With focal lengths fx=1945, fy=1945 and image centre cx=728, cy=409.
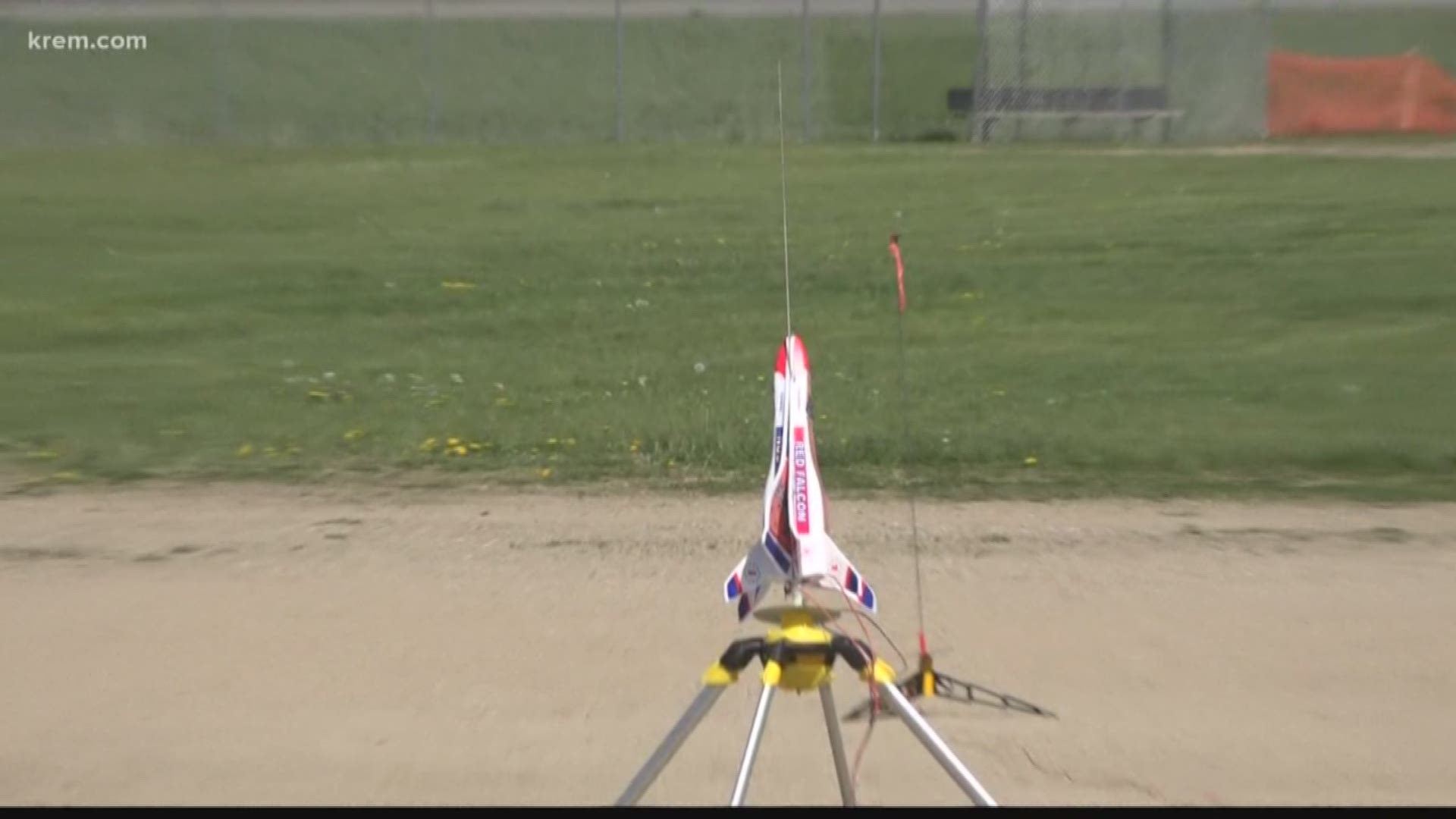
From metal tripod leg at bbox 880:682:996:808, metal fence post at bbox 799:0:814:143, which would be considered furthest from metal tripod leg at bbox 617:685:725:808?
metal fence post at bbox 799:0:814:143

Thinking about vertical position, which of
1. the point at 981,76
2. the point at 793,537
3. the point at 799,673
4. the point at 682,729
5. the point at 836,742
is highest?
the point at 981,76

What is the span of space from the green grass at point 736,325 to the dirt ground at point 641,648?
107 cm

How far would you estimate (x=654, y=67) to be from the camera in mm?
39156

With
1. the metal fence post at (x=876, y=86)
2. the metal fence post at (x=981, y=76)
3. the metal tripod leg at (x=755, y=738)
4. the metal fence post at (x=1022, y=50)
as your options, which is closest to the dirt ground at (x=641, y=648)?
the metal tripod leg at (x=755, y=738)

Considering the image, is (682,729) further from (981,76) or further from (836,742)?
(981,76)

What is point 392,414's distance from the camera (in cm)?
1241

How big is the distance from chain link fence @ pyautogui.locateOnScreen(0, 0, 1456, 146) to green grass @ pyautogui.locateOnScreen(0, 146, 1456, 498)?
7273mm

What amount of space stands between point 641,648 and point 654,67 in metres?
32.6

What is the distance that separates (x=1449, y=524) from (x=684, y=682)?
460cm

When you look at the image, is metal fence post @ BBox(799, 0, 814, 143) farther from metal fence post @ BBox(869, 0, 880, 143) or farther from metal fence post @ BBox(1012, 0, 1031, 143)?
metal fence post @ BBox(1012, 0, 1031, 143)

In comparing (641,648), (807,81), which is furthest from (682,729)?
(807,81)

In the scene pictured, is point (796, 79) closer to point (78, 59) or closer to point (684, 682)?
point (78, 59)

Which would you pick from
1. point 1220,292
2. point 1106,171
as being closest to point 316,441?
point 1220,292

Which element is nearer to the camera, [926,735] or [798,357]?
[926,735]
